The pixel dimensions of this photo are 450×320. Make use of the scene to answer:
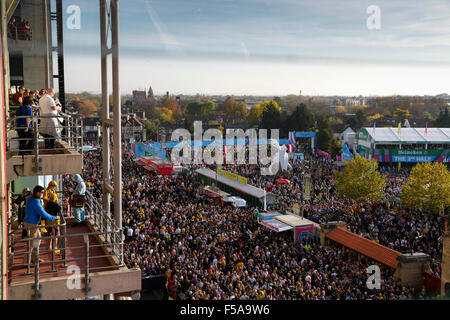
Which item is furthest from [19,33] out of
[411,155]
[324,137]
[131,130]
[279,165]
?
[131,130]

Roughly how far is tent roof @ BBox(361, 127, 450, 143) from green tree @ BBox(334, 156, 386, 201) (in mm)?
16355

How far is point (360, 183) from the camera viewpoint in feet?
93.2

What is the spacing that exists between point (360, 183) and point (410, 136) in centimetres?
2062

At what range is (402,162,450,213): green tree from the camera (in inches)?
997

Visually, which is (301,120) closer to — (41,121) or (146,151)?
(146,151)

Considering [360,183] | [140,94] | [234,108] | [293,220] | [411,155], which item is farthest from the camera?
[140,94]

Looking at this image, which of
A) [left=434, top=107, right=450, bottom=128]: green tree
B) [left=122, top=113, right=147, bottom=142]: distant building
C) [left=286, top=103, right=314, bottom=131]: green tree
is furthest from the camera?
[left=122, top=113, right=147, bottom=142]: distant building

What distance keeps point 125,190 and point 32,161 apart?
780 inches

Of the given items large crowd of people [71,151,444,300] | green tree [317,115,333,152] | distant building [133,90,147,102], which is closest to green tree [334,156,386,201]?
large crowd of people [71,151,444,300]

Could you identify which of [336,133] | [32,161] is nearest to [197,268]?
[32,161]

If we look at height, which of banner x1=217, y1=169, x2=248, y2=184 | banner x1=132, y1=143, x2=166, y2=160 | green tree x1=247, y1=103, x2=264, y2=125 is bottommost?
banner x1=217, y1=169, x2=248, y2=184

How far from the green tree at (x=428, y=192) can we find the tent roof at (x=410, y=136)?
1834 cm

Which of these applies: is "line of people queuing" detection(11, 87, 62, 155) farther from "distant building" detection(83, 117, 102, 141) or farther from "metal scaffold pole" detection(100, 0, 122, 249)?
"distant building" detection(83, 117, 102, 141)
